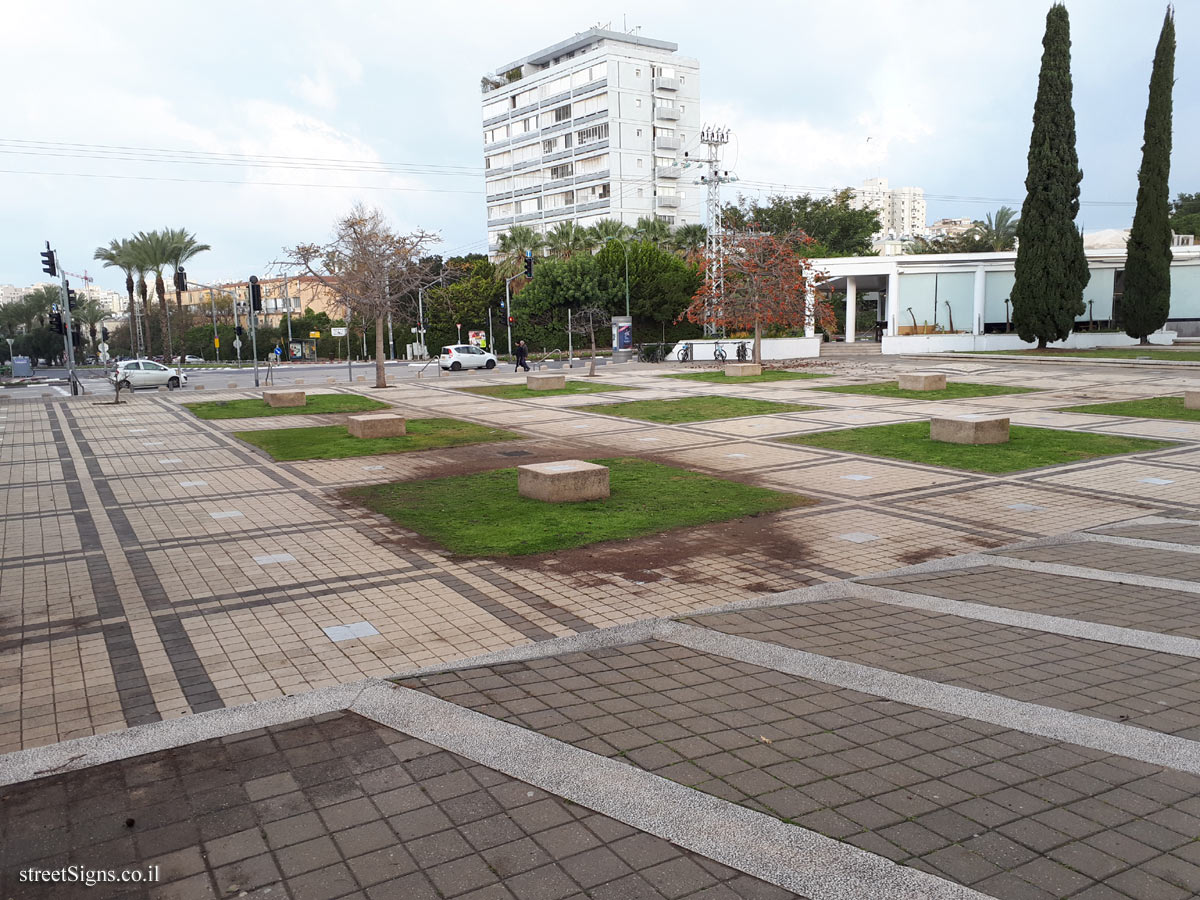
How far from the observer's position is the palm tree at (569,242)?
64.0 m

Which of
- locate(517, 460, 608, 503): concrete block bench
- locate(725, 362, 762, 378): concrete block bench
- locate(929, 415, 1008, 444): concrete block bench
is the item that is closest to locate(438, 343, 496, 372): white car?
locate(725, 362, 762, 378): concrete block bench

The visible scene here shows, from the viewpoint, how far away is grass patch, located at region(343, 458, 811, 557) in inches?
370

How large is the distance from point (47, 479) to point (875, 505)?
12.4 m

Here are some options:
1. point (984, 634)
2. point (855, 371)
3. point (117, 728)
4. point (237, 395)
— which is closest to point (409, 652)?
point (117, 728)

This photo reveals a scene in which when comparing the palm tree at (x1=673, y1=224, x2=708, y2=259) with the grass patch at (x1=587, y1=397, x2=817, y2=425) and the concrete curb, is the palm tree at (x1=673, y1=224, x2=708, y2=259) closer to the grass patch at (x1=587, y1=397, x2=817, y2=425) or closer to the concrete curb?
the grass patch at (x1=587, y1=397, x2=817, y2=425)

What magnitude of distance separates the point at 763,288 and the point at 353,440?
2331 centimetres

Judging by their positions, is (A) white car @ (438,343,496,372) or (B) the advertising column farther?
(B) the advertising column

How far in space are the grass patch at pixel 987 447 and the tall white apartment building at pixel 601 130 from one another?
70.0 metres

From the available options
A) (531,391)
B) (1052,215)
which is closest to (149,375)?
(531,391)

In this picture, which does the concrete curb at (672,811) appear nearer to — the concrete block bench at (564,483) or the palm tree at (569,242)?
the concrete block bench at (564,483)

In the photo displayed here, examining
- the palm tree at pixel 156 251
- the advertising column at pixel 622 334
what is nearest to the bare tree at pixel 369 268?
the advertising column at pixel 622 334

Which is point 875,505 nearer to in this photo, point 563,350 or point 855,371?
point 855,371

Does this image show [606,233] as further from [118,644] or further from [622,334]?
[118,644]

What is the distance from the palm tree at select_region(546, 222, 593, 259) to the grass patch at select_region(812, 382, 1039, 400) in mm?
38192
